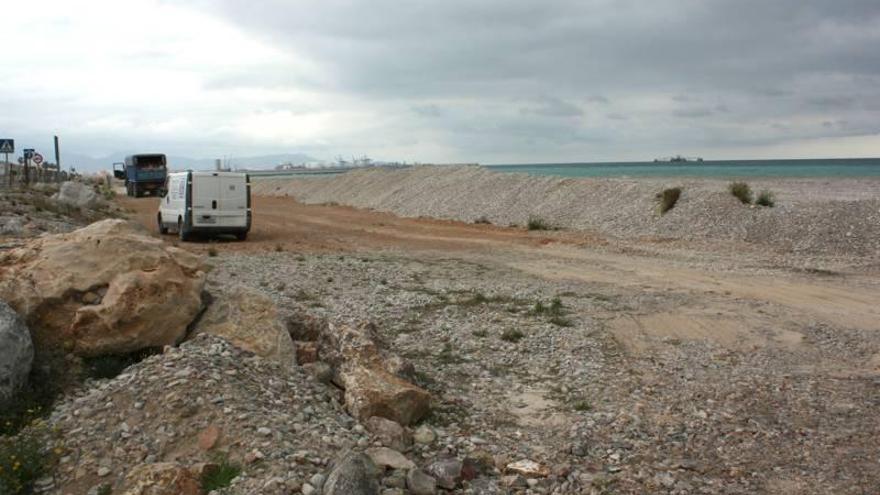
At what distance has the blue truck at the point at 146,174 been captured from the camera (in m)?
60.0

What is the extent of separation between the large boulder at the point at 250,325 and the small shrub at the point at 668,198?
82.0ft

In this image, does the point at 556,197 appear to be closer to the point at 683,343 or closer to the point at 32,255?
the point at 683,343

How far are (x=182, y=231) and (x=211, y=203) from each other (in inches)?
60.8

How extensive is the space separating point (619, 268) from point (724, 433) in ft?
41.5

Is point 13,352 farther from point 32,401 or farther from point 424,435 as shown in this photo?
point 424,435

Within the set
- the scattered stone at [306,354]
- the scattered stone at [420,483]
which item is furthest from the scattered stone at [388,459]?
the scattered stone at [306,354]

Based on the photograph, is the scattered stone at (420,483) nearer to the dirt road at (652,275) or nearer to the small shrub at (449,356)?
the small shrub at (449,356)

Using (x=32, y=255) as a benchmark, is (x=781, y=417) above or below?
below

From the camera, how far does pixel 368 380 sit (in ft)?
26.0

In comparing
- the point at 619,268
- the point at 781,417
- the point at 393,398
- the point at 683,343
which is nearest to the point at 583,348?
the point at 683,343

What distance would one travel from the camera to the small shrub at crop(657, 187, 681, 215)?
31275 millimetres

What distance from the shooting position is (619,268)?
2014cm

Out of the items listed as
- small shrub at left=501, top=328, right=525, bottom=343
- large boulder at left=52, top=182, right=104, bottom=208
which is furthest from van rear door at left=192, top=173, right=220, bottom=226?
small shrub at left=501, top=328, right=525, bottom=343

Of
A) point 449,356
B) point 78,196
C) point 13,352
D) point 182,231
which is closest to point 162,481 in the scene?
point 13,352
